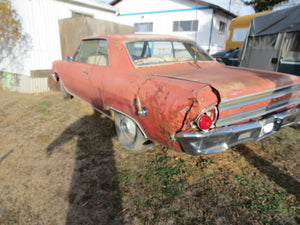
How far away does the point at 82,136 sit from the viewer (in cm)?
364

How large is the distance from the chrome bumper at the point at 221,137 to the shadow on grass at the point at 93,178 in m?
1.00

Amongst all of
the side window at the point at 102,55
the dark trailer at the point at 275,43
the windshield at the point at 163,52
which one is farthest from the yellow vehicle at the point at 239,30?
the side window at the point at 102,55

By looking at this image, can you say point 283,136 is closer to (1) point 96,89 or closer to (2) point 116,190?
(2) point 116,190

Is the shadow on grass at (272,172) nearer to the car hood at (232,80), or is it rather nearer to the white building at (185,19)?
the car hood at (232,80)

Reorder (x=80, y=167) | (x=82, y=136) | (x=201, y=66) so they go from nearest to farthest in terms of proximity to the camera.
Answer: (x=80, y=167) → (x=201, y=66) → (x=82, y=136)

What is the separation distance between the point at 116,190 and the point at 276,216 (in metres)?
1.69

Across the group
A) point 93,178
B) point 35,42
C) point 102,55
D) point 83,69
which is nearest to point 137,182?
point 93,178

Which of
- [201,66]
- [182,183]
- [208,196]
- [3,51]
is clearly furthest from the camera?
[3,51]

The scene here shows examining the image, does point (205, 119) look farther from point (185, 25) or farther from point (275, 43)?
point (185, 25)

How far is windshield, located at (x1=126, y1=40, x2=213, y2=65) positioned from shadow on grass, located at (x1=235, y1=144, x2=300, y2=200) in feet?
5.76

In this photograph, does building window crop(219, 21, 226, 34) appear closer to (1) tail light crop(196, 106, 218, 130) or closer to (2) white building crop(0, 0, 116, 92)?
(2) white building crop(0, 0, 116, 92)

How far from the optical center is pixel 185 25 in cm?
1661

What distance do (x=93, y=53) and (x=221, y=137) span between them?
2.86m

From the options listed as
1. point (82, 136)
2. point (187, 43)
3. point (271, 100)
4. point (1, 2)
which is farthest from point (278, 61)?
point (1, 2)
